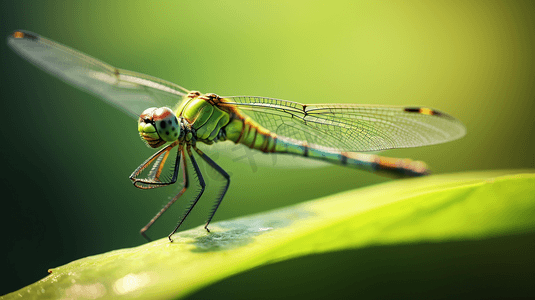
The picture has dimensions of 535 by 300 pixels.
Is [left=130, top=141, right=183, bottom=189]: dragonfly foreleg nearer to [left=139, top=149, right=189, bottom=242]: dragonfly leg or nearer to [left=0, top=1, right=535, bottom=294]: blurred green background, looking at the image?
[left=139, top=149, right=189, bottom=242]: dragonfly leg

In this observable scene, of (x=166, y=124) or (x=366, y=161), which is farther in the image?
(x=366, y=161)

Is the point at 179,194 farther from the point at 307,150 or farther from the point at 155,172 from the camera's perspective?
the point at 307,150

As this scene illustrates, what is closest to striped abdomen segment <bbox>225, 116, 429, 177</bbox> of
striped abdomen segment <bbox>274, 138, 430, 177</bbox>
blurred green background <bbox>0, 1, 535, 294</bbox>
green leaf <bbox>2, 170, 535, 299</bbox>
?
striped abdomen segment <bbox>274, 138, 430, 177</bbox>

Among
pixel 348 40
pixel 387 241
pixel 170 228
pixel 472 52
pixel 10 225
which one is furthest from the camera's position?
pixel 472 52

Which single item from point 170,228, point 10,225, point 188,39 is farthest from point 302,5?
point 10,225

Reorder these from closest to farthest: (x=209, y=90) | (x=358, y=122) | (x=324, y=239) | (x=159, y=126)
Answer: (x=324, y=239) → (x=159, y=126) → (x=358, y=122) → (x=209, y=90)

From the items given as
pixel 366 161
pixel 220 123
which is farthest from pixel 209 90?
pixel 366 161

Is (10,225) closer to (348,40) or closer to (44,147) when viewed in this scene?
(44,147)
